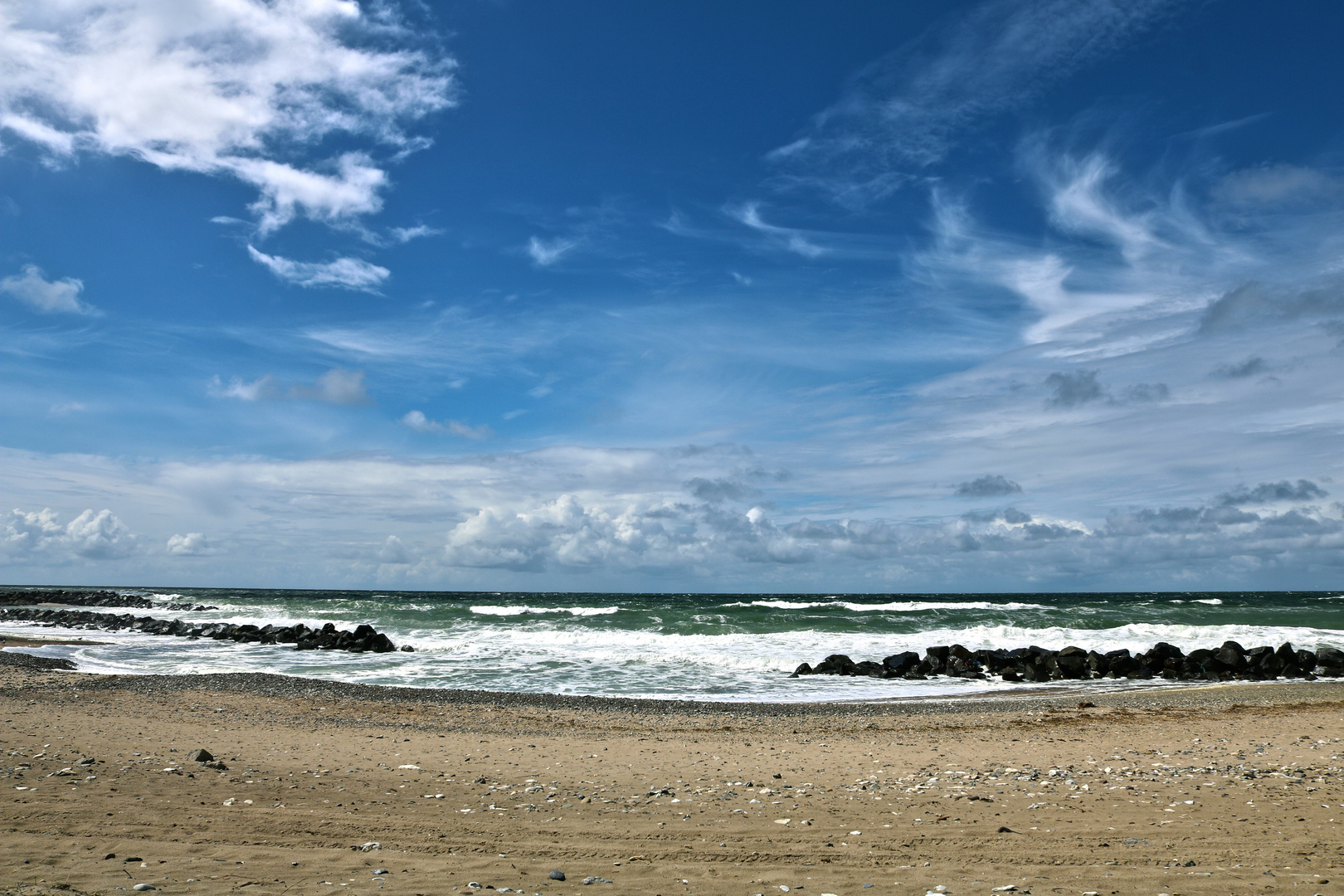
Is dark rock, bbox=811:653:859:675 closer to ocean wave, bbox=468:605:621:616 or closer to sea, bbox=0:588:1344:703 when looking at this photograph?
sea, bbox=0:588:1344:703

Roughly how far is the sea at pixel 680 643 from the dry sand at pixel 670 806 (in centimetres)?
708

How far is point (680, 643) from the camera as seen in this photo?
96.0ft

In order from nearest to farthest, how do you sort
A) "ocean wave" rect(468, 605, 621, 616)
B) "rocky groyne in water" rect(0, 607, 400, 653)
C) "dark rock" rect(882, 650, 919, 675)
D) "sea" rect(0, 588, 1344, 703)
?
"sea" rect(0, 588, 1344, 703) → "dark rock" rect(882, 650, 919, 675) → "rocky groyne in water" rect(0, 607, 400, 653) → "ocean wave" rect(468, 605, 621, 616)

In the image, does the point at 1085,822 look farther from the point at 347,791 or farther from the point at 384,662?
the point at 384,662

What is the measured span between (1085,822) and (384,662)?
827 inches

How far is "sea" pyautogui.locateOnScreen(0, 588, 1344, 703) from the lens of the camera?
19031mm

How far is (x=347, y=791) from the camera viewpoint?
280 inches

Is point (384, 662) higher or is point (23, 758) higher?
point (23, 758)

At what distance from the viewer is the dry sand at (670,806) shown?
4844mm

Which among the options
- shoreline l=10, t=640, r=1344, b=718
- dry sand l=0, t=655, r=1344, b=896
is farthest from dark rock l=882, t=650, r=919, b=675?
dry sand l=0, t=655, r=1344, b=896

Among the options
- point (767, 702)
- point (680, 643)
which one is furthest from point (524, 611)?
point (767, 702)

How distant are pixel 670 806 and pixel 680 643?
2301 cm

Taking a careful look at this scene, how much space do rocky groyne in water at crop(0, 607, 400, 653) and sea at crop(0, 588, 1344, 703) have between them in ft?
4.25

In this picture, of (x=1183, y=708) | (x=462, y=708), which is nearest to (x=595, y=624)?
(x=462, y=708)
